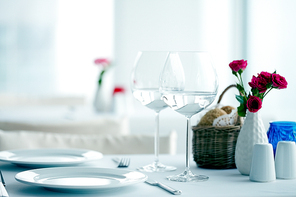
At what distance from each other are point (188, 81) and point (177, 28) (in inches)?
187

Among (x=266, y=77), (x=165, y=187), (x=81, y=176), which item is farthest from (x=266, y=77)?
(x=81, y=176)

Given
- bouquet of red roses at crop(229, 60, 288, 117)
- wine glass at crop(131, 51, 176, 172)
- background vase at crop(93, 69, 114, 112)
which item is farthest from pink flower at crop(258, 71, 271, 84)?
background vase at crop(93, 69, 114, 112)

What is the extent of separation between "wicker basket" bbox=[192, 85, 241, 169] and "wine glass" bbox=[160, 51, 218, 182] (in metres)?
0.16

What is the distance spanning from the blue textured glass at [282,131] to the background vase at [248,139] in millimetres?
57

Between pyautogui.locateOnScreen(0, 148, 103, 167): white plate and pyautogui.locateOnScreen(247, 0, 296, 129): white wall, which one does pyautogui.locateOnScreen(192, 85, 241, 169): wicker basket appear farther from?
pyautogui.locateOnScreen(247, 0, 296, 129): white wall

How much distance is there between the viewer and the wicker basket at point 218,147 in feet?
3.26

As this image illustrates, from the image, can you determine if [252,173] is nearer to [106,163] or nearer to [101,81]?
[106,163]

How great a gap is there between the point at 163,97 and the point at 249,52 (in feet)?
14.8

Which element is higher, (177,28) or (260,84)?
(177,28)

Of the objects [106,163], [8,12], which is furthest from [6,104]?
[106,163]

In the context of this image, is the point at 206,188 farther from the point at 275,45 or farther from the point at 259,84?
the point at 275,45

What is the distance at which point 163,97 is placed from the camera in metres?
0.84

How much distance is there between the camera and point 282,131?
96cm

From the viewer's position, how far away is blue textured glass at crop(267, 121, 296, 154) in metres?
0.95
